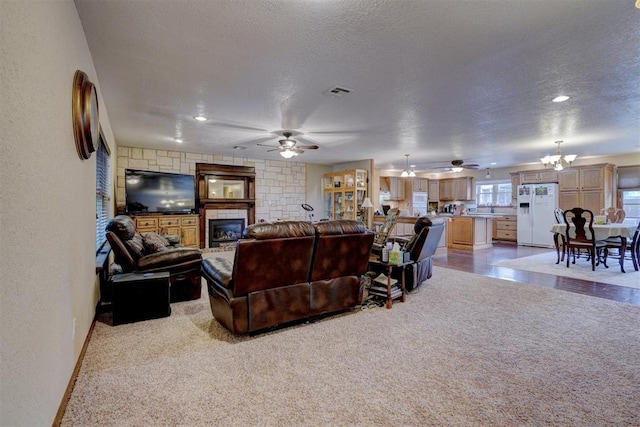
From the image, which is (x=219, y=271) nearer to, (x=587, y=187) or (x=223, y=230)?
(x=223, y=230)

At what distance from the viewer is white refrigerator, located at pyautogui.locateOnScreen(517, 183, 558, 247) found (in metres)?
8.38

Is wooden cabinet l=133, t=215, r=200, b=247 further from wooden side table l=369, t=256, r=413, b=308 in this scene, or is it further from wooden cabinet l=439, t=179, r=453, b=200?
wooden cabinet l=439, t=179, r=453, b=200

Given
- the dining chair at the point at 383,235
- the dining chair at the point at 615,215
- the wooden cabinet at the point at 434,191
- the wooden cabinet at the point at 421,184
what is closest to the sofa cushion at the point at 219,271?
the dining chair at the point at 383,235

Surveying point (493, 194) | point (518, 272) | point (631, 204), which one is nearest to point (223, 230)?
point (518, 272)

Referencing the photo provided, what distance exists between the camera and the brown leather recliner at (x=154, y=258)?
3.25 metres

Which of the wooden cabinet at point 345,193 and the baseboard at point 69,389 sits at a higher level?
the wooden cabinet at point 345,193

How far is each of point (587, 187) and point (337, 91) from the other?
8040 mm

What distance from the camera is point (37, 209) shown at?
131cm

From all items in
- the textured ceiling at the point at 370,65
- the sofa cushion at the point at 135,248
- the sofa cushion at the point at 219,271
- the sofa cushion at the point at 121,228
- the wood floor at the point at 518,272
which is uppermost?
the textured ceiling at the point at 370,65

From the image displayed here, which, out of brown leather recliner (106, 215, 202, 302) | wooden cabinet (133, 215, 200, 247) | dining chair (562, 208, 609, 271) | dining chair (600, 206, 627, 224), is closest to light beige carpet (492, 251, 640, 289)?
dining chair (562, 208, 609, 271)

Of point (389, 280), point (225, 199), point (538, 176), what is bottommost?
point (389, 280)

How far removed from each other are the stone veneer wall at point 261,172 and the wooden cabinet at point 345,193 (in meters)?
Result: 0.74

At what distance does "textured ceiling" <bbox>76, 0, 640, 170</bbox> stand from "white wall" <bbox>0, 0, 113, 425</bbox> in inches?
29.7

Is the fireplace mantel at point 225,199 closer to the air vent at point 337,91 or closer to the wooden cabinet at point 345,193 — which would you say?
the wooden cabinet at point 345,193
